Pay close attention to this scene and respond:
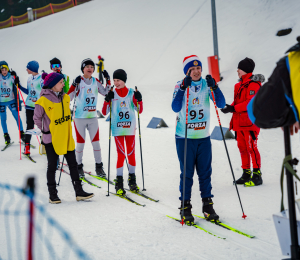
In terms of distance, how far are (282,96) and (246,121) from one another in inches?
122

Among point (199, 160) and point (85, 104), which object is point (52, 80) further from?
point (199, 160)

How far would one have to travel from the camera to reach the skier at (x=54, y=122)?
4305 millimetres

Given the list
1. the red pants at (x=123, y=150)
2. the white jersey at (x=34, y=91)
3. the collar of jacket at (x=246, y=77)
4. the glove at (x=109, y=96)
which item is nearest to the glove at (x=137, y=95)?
the glove at (x=109, y=96)

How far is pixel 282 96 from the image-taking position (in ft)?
5.69

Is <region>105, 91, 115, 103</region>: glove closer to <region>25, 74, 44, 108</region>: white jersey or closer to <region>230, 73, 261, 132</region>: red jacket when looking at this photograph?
<region>230, 73, 261, 132</region>: red jacket

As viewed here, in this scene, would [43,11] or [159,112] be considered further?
[43,11]

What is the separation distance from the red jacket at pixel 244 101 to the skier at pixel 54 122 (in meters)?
2.55

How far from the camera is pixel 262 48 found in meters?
13.6

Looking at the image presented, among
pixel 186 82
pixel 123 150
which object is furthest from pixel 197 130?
pixel 123 150

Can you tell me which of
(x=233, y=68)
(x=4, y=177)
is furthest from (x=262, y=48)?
(x=4, y=177)

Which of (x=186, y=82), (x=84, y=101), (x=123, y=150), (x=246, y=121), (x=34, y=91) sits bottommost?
(x=123, y=150)

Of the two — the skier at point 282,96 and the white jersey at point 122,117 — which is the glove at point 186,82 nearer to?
the skier at point 282,96

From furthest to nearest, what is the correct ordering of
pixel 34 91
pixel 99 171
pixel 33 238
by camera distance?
pixel 34 91 < pixel 99 171 < pixel 33 238

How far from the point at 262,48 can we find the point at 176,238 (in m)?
12.4
